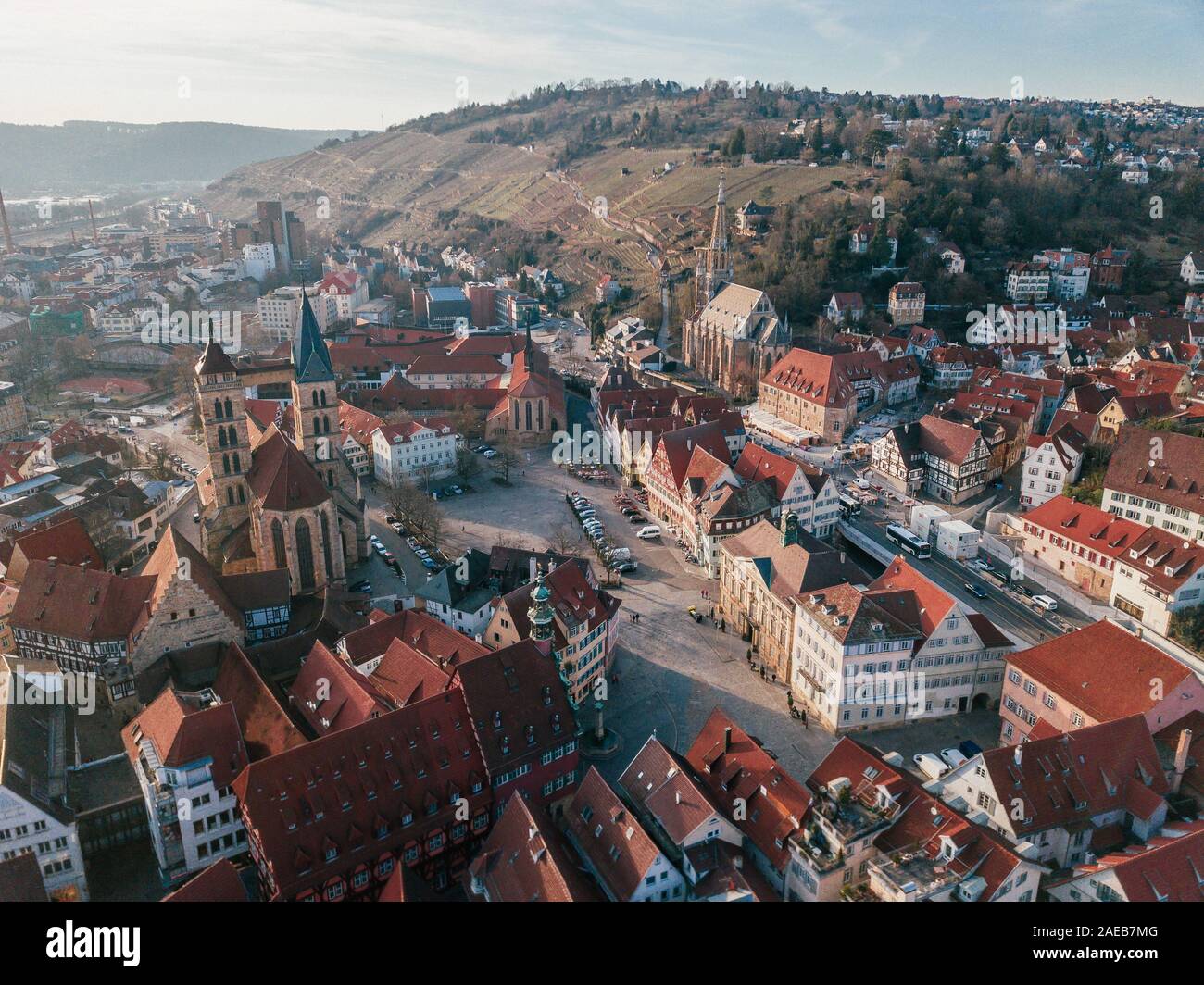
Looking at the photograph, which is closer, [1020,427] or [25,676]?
[25,676]

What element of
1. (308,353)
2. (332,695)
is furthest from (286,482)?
(332,695)

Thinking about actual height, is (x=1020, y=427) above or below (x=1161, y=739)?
above

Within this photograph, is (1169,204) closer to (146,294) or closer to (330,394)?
(330,394)

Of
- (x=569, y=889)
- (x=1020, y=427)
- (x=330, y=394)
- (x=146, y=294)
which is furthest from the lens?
(x=146, y=294)

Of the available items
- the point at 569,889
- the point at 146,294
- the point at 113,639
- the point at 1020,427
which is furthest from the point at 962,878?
the point at 146,294

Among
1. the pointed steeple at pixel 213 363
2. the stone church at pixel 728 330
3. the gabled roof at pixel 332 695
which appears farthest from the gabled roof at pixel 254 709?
the stone church at pixel 728 330

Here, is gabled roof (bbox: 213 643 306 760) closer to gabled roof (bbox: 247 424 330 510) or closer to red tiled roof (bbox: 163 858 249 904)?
red tiled roof (bbox: 163 858 249 904)
